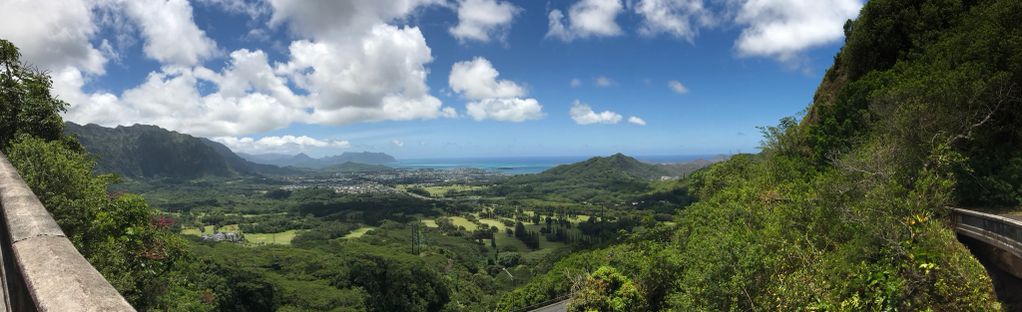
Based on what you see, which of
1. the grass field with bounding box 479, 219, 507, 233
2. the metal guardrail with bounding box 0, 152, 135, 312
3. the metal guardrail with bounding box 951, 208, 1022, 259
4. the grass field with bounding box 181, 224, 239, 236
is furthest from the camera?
the grass field with bounding box 479, 219, 507, 233

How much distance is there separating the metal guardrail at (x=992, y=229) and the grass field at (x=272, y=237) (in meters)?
125

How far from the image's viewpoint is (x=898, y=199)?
39.4ft

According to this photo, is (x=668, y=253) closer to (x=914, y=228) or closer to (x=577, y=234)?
(x=914, y=228)

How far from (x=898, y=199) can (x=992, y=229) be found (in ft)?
5.87

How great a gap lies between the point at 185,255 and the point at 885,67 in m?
31.1

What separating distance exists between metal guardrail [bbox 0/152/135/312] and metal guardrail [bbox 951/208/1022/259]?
14259 mm

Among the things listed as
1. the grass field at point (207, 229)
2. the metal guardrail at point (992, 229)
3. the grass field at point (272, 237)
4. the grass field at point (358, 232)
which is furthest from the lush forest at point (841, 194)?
the grass field at point (207, 229)

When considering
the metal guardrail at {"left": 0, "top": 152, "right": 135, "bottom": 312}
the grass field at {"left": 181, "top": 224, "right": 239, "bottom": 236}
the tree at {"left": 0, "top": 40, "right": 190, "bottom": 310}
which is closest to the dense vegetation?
the metal guardrail at {"left": 0, "top": 152, "right": 135, "bottom": 312}

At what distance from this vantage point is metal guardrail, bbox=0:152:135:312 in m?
2.02

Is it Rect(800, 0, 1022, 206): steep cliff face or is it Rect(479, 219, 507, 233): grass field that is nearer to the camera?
Rect(800, 0, 1022, 206): steep cliff face

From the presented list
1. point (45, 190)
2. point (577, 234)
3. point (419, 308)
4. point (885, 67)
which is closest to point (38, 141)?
point (45, 190)

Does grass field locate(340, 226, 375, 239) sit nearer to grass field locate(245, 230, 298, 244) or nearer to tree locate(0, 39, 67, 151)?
grass field locate(245, 230, 298, 244)

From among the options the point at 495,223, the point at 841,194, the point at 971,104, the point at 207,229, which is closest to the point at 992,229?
the point at 841,194

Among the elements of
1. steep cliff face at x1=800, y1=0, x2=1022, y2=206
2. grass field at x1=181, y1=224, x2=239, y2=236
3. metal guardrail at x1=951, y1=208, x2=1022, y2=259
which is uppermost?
steep cliff face at x1=800, y1=0, x2=1022, y2=206
